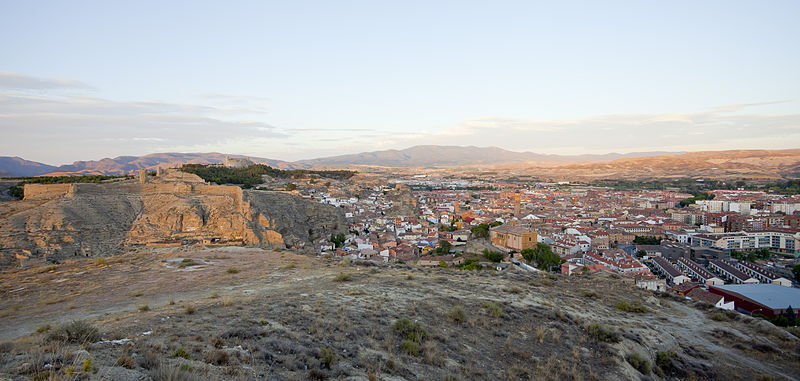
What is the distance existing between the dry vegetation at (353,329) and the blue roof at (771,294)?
13.1m

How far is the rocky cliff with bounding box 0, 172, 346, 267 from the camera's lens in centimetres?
1471

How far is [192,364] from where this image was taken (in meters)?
3.89

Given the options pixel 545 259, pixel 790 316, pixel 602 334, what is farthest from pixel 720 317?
pixel 545 259

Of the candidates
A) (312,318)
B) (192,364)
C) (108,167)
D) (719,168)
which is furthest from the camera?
(719,168)

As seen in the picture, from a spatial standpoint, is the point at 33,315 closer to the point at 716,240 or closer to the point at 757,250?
the point at 716,240

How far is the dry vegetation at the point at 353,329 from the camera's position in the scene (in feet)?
13.7

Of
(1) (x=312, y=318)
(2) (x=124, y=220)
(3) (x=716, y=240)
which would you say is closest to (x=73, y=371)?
(1) (x=312, y=318)

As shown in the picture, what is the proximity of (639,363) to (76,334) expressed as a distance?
26.1 feet

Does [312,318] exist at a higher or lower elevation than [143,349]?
lower

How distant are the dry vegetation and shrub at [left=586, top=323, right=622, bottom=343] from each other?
0.03m

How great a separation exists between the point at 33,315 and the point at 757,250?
5117cm

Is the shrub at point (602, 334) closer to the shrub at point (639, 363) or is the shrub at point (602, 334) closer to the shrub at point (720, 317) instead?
the shrub at point (639, 363)

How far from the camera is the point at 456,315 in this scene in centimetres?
712

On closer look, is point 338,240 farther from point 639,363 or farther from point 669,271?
point 639,363
